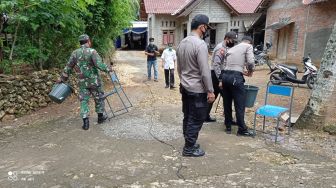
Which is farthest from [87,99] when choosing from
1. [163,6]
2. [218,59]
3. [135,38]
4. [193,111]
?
[135,38]

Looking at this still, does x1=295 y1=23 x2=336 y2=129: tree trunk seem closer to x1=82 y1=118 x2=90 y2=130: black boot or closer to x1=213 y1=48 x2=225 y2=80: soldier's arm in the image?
x1=213 y1=48 x2=225 y2=80: soldier's arm

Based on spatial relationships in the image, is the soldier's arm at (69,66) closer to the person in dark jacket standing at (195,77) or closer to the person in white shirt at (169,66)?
the person in dark jacket standing at (195,77)

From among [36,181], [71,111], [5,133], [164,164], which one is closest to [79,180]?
[36,181]

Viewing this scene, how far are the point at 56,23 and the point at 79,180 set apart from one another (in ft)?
15.4

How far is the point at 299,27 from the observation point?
15664 mm

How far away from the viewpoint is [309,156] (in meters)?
4.46

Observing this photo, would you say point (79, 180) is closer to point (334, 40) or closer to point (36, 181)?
point (36, 181)

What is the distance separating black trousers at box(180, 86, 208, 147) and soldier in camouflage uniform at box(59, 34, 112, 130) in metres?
2.03

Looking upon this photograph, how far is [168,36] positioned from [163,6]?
2.53 metres

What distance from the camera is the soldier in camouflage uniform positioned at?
5.68 metres

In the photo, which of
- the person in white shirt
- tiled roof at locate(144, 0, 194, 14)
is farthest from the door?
tiled roof at locate(144, 0, 194, 14)

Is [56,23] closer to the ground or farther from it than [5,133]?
farther from it

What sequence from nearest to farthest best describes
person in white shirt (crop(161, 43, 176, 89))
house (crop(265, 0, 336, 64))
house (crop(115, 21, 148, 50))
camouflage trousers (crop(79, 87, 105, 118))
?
camouflage trousers (crop(79, 87, 105, 118)) < person in white shirt (crop(161, 43, 176, 89)) < house (crop(265, 0, 336, 64)) < house (crop(115, 21, 148, 50))

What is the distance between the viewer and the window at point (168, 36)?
26172mm
